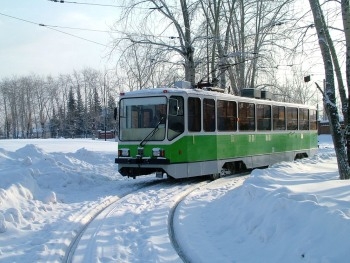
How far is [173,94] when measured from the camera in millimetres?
13117

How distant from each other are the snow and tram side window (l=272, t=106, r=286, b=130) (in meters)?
7.38

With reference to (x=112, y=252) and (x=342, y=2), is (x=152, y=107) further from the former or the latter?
(x=112, y=252)

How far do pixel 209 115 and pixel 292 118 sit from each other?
763cm

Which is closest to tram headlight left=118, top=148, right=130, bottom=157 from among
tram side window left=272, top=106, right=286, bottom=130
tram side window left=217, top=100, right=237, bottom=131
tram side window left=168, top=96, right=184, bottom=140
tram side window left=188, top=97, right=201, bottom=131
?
tram side window left=168, top=96, right=184, bottom=140

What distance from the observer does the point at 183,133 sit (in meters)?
13.2

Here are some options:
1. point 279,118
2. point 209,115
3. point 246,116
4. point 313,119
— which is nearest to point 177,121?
point 209,115

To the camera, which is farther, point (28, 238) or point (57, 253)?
point (28, 238)

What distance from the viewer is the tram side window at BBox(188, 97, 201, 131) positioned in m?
13.4

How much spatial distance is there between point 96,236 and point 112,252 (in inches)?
39.2

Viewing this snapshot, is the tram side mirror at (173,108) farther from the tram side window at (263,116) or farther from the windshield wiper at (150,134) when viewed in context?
the tram side window at (263,116)

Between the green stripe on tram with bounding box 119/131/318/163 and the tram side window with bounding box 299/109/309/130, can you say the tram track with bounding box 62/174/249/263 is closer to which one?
the green stripe on tram with bounding box 119/131/318/163

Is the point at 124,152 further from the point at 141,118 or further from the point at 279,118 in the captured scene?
the point at 279,118

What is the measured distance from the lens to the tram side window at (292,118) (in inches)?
792

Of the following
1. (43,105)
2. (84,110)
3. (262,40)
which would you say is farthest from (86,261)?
(43,105)
